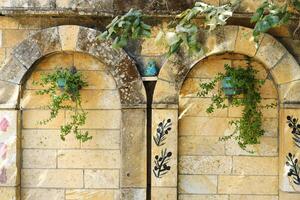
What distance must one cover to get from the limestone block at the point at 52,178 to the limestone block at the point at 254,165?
6.09 ft

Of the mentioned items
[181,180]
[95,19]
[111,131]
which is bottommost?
[181,180]

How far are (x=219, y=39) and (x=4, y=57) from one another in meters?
2.52

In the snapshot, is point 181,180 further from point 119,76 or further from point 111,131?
point 119,76

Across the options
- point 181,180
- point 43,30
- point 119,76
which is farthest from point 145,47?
point 181,180

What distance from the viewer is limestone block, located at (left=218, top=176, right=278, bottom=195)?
17.6ft

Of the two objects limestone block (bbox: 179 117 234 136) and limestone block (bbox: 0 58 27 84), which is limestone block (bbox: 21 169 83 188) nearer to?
limestone block (bbox: 0 58 27 84)

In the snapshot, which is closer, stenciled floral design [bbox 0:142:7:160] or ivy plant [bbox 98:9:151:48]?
ivy plant [bbox 98:9:151:48]

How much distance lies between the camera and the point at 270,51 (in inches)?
206

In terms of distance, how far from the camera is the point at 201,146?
5.38m

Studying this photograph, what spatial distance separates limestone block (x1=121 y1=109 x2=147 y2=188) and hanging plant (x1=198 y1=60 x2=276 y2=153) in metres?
0.79

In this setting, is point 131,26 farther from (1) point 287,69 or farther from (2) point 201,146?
(1) point 287,69

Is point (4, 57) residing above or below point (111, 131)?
above

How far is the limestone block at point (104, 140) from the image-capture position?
17.6ft

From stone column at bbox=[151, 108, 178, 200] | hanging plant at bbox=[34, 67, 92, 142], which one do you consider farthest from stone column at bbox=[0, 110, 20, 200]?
stone column at bbox=[151, 108, 178, 200]
